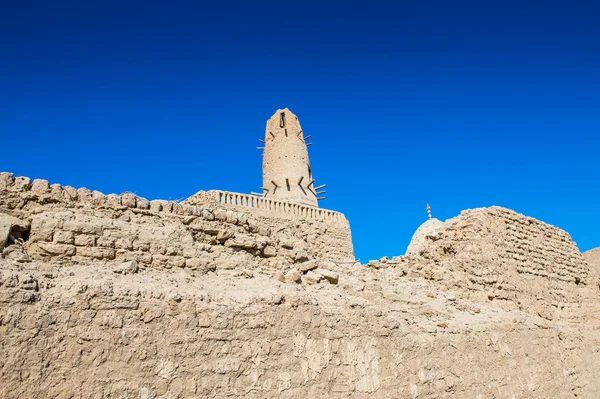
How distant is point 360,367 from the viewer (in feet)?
15.0

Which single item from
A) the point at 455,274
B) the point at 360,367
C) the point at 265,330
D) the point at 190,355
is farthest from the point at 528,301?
the point at 190,355

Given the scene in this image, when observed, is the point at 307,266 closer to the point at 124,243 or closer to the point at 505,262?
the point at 124,243

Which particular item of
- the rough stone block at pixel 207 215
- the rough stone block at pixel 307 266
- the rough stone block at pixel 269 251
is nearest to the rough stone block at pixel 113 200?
the rough stone block at pixel 207 215

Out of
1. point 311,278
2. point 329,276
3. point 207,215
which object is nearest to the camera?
point 207,215

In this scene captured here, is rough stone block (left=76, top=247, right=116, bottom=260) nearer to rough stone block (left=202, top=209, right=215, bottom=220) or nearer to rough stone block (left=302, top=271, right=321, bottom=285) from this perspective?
rough stone block (left=202, top=209, right=215, bottom=220)

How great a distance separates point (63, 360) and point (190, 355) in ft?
2.98

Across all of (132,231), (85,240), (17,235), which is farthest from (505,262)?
(17,235)

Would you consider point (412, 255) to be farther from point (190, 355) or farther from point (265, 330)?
point (190, 355)

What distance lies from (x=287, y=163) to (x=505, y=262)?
1747 centimetres

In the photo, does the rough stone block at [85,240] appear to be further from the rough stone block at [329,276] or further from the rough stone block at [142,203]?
the rough stone block at [329,276]

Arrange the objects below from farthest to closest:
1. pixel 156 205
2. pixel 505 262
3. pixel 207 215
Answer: pixel 505 262, pixel 207 215, pixel 156 205

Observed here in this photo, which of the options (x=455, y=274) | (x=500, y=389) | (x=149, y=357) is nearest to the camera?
(x=149, y=357)

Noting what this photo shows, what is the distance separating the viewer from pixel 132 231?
14.0ft

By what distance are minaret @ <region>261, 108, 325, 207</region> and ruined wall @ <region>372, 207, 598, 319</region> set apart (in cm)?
1499
